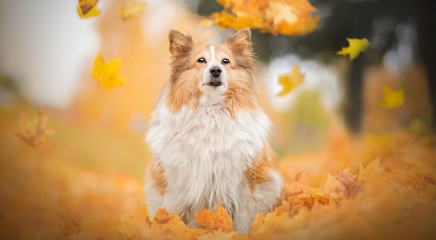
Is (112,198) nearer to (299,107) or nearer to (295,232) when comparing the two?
(295,232)

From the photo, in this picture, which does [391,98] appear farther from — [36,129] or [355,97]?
[36,129]

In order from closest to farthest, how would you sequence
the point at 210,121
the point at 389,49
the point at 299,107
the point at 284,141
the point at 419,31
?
the point at 210,121 < the point at 419,31 < the point at 389,49 < the point at 284,141 < the point at 299,107

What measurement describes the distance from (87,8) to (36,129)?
3.95ft

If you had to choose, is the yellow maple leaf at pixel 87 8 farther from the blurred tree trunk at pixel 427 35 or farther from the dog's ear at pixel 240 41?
the blurred tree trunk at pixel 427 35

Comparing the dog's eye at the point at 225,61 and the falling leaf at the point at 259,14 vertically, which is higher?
the falling leaf at the point at 259,14

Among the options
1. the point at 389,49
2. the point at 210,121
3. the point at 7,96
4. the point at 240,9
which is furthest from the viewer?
the point at 389,49

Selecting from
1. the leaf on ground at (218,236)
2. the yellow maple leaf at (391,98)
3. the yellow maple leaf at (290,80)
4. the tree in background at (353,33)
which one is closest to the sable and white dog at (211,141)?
the leaf on ground at (218,236)

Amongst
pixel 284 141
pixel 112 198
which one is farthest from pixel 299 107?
pixel 112 198

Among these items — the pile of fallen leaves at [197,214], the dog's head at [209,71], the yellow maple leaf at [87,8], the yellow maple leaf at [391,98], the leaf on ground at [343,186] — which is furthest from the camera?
the yellow maple leaf at [391,98]

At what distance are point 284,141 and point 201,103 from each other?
6.14 m

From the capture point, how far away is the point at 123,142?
4.79m

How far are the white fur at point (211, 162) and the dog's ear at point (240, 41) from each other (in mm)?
518

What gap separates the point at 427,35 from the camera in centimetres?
457

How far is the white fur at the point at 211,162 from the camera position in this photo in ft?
7.78
